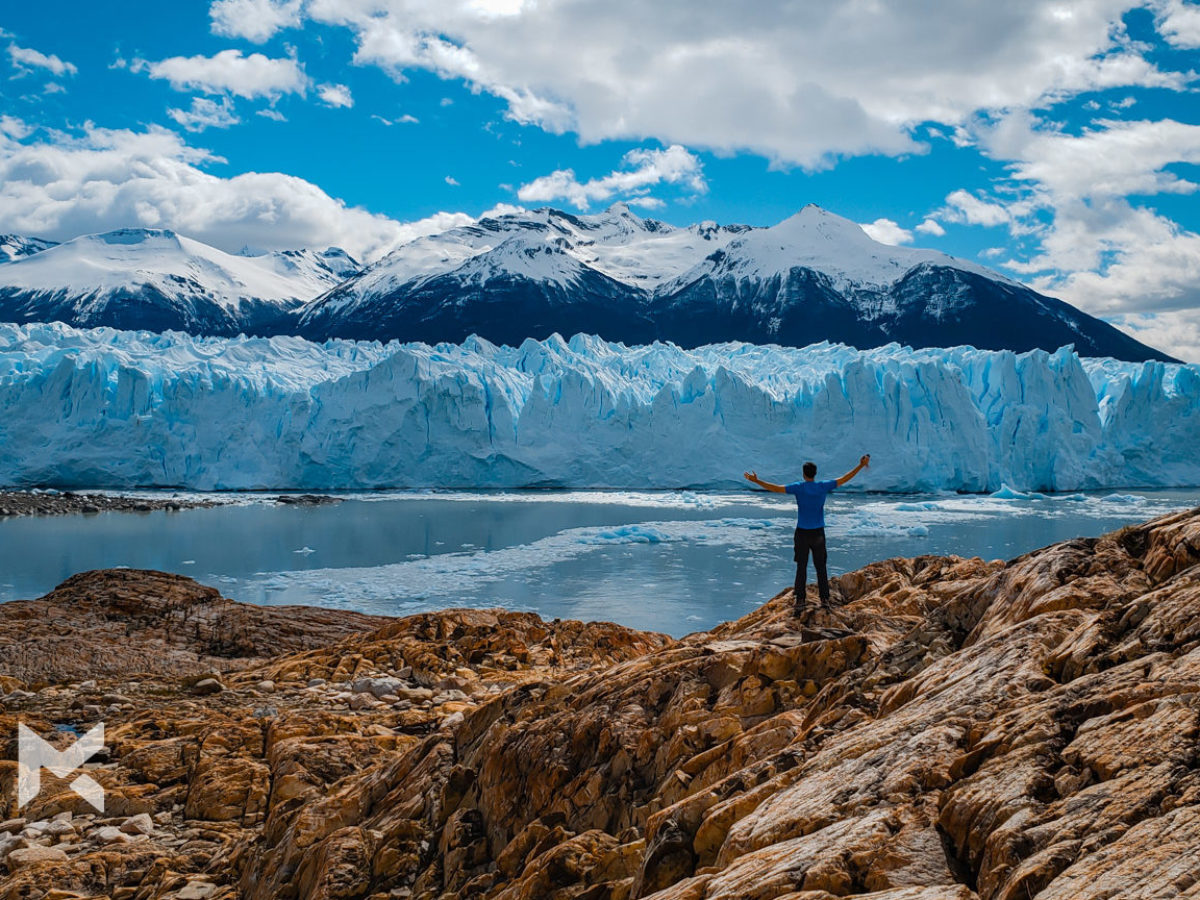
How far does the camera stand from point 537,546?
1753cm

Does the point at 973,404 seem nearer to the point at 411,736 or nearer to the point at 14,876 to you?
the point at 411,736

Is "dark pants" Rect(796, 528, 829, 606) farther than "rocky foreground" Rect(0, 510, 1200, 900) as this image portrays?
Yes

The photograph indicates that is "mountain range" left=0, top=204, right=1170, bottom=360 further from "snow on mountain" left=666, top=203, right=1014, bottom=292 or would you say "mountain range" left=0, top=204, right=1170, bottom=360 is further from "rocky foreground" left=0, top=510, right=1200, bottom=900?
"rocky foreground" left=0, top=510, right=1200, bottom=900

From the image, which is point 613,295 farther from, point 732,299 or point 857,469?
point 857,469

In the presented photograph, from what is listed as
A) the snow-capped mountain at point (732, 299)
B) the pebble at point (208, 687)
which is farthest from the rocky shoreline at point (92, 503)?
the snow-capped mountain at point (732, 299)

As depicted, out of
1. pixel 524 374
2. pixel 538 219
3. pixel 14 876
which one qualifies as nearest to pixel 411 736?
pixel 14 876

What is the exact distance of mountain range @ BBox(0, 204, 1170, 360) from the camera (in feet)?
258

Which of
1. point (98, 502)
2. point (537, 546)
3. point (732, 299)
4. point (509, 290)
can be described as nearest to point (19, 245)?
point (509, 290)

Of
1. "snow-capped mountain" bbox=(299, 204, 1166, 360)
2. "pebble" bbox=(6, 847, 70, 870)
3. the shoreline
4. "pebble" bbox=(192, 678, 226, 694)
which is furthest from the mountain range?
"pebble" bbox=(6, 847, 70, 870)

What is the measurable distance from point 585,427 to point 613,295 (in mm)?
61471

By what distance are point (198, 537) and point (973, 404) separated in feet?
74.0

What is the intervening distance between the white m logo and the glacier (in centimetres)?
2593

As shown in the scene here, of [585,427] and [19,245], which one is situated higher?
[19,245]

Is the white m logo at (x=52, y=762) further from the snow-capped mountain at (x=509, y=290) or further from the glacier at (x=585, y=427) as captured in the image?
the snow-capped mountain at (x=509, y=290)
